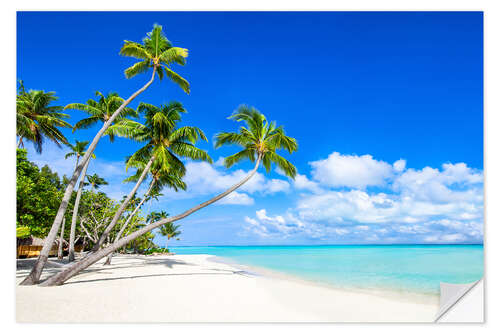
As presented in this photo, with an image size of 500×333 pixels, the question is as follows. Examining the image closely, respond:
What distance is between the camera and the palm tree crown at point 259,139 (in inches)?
289

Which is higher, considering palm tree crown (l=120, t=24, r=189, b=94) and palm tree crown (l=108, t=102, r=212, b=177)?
palm tree crown (l=120, t=24, r=189, b=94)

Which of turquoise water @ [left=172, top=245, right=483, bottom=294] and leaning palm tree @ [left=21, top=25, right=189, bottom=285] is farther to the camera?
turquoise water @ [left=172, top=245, right=483, bottom=294]

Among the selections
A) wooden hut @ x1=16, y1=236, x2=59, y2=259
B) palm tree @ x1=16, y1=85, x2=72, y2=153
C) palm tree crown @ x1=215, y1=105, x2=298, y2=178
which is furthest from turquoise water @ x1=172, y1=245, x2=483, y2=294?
wooden hut @ x1=16, y1=236, x2=59, y2=259

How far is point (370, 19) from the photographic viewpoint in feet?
15.6

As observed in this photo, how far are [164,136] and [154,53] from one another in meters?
2.61

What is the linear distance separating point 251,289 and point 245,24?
5954 millimetres

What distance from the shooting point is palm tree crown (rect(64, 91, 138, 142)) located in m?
8.40

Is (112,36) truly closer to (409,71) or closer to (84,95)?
(84,95)

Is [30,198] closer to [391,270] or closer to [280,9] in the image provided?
[280,9]

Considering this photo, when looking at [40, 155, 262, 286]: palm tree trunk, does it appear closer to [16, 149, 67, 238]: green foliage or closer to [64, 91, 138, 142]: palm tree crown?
[16, 149, 67, 238]: green foliage

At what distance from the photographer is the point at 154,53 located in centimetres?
654

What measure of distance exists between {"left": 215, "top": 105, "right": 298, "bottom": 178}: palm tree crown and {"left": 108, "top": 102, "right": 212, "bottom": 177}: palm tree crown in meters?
0.98
